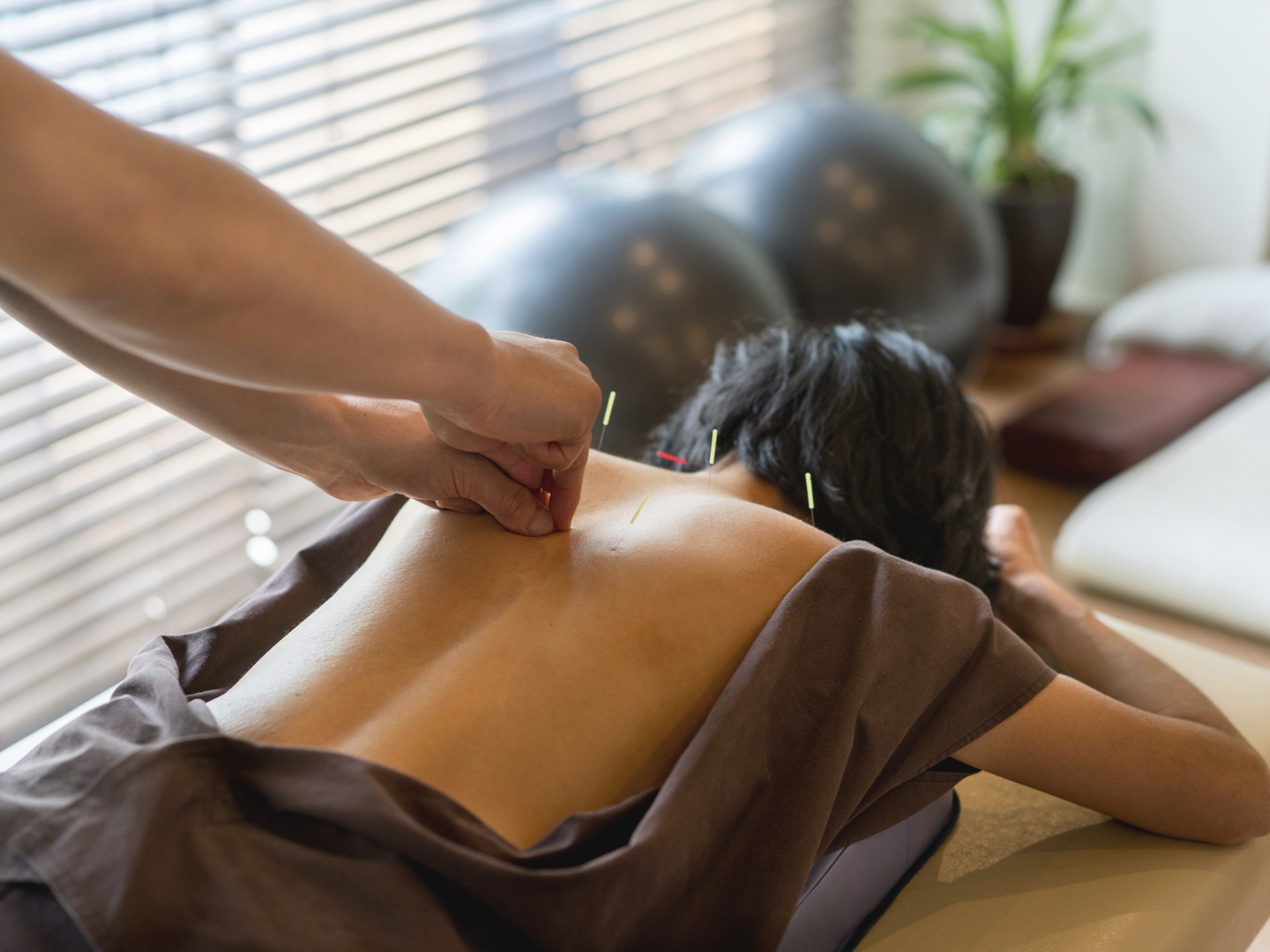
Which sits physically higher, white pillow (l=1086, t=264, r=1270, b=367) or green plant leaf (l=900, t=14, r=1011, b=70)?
green plant leaf (l=900, t=14, r=1011, b=70)

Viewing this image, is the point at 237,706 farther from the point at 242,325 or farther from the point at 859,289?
the point at 859,289

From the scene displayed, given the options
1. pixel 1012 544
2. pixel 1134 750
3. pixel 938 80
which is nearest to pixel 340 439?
pixel 1134 750

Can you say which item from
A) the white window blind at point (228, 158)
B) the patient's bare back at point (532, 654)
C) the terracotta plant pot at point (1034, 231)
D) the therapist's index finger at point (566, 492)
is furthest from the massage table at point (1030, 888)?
the terracotta plant pot at point (1034, 231)

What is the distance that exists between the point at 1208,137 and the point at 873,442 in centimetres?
269

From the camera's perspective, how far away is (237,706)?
2.96 feet

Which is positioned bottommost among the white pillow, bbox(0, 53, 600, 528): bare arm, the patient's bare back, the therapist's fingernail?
the white pillow

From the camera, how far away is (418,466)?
3.40ft

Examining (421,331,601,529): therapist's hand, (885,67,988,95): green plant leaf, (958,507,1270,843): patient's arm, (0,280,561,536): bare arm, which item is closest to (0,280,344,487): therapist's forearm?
(0,280,561,536): bare arm

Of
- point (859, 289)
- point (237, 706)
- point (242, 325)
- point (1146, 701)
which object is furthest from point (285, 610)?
point (859, 289)

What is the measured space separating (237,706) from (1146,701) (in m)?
0.91

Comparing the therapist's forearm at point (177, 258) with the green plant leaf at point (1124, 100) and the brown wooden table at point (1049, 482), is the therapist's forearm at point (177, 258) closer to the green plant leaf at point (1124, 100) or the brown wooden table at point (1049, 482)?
the brown wooden table at point (1049, 482)

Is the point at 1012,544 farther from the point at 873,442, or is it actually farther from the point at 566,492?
the point at 566,492

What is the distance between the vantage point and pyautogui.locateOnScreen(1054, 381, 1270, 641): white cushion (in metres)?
1.96

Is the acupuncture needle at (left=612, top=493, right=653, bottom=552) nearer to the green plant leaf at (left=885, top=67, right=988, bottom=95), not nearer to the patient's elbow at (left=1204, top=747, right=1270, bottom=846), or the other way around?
the patient's elbow at (left=1204, top=747, right=1270, bottom=846)
